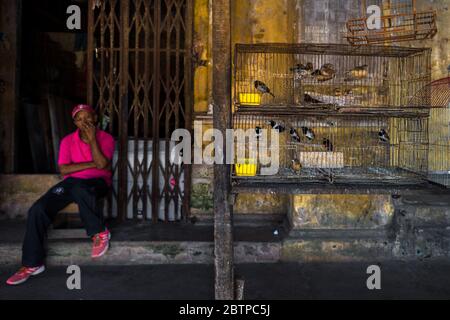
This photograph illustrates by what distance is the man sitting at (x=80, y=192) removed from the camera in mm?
4344

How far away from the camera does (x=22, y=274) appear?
4242 mm

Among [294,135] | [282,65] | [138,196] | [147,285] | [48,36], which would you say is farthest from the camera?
[48,36]

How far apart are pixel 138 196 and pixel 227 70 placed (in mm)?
2842

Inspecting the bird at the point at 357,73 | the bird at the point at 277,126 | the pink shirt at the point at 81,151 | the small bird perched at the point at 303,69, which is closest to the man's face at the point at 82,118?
the pink shirt at the point at 81,151

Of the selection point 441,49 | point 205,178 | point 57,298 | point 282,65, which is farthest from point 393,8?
point 57,298

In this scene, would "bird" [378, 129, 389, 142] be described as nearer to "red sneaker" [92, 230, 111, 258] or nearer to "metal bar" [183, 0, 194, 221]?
"metal bar" [183, 0, 194, 221]

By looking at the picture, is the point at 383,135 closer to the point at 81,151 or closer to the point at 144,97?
the point at 144,97

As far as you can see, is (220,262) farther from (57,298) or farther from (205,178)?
(205,178)

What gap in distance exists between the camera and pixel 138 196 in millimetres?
5492

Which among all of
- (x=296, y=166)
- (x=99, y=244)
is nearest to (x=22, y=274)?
(x=99, y=244)

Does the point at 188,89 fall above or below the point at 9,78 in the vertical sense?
below

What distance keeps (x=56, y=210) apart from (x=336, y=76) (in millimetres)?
3366

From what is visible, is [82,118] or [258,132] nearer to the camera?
[82,118]

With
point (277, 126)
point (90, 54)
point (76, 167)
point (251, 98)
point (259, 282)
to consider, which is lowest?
point (259, 282)
